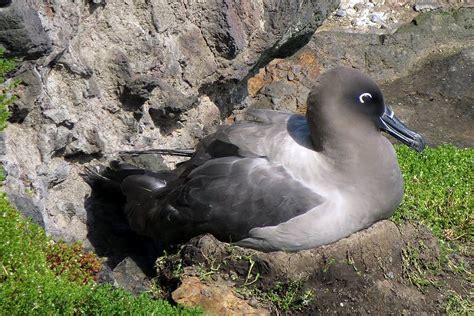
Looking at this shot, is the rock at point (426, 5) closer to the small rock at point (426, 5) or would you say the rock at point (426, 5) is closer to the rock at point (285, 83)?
the small rock at point (426, 5)

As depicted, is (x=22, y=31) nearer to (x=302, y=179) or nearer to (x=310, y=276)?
(x=302, y=179)

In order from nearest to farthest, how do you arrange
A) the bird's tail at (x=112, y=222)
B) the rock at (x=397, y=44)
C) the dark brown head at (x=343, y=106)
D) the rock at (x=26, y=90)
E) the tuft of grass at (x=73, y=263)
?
1. the tuft of grass at (x=73, y=263)
2. the rock at (x=26, y=90)
3. the dark brown head at (x=343, y=106)
4. the bird's tail at (x=112, y=222)
5. the rock at (x=397, y=44)

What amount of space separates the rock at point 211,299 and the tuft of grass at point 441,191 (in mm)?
1422

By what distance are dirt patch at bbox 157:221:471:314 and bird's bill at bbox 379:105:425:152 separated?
0.64 meters

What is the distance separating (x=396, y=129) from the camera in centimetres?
602

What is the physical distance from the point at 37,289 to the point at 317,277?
1958mm

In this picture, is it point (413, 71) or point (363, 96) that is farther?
point (413, 71)

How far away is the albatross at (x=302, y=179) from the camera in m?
5.67

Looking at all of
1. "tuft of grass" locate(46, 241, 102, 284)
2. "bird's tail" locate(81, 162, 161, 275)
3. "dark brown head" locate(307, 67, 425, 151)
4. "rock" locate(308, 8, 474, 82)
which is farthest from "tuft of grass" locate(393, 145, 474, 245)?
"rock" locate(308, 8, 474, 82)

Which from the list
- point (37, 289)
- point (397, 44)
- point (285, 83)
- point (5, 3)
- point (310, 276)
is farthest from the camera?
point (397, 44)

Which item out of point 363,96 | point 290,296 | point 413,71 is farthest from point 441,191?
point 413,71

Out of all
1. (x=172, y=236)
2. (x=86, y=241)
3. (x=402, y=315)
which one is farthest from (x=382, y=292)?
(x=86, y=241)

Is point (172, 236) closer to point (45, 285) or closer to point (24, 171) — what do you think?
point (24, 171)

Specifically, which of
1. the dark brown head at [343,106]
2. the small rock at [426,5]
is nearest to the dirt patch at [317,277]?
the dark brown head at [343,106]
